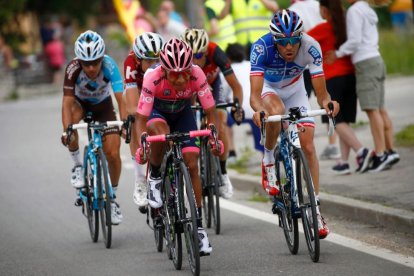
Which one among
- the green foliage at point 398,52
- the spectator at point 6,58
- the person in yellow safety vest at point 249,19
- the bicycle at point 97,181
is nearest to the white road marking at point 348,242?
the bicycle at point 97,181

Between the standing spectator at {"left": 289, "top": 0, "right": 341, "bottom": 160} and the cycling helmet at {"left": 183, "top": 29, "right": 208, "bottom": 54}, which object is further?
the standing spectator at {"left": 289, "top": 0, "right": 341, "bottom": 160}

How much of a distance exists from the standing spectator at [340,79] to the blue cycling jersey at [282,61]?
3.23m

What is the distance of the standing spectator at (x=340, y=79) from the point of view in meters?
13.6

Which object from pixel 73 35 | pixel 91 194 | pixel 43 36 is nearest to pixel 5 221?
pixel 91 194

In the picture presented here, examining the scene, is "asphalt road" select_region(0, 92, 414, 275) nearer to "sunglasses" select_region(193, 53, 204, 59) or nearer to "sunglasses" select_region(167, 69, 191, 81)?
"sunglasses" select_region(167, 69, 191, 81)

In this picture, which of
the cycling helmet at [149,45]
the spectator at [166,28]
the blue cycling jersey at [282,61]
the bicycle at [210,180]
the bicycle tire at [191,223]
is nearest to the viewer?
the bicycle tire at [191,223]

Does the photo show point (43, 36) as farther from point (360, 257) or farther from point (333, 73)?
point (360, 257)

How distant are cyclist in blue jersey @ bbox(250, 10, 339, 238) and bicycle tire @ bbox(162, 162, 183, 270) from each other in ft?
3.01

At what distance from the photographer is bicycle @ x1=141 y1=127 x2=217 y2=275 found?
9133 millimetres

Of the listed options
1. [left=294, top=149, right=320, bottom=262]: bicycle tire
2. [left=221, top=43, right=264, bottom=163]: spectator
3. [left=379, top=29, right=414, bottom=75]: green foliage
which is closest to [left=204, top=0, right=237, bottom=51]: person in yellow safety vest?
[left=221, top=43, right=264, bottom=163]: spectator

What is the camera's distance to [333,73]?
13.9 m

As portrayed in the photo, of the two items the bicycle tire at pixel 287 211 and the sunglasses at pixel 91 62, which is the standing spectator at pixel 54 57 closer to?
the sunglasses at pixel 91 62

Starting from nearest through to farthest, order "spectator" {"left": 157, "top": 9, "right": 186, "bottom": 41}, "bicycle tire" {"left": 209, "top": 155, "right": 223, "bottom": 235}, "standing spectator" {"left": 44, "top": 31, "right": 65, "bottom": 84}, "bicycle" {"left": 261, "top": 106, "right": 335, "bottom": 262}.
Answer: "bicycle" {"left": 261, "top": 106, "right": 335, "bottom": 262} < "bicycle tire" {"left": 209, "top": 155, "right": 223, "bottom": 235} < "spectator" {"left": 157, "top": 9, "right": 186, "bottom": 41} < "standing spectator" {"left": 44, "top": 31, "right": 65, "bottom": 84}

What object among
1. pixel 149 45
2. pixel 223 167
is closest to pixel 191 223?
pixel 149 45
